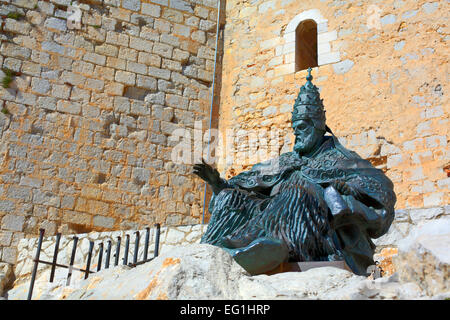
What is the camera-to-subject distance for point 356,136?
8266 mm

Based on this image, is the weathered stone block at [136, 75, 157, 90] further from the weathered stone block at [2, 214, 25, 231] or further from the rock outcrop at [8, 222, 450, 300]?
the rock outcrop at [8, 222, 450, 300]

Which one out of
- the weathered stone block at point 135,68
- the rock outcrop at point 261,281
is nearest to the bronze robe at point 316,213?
the rock outcrop at point 261,281

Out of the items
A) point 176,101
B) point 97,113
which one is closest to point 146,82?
point 176,101

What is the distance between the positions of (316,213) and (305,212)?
0.07 m

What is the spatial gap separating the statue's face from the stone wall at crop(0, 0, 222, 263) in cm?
451

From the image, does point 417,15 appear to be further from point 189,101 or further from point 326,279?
point 326,279

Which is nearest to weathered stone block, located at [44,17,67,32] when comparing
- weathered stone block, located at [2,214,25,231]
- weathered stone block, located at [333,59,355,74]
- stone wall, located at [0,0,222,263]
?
stone wall, located at [0,0,222,263]

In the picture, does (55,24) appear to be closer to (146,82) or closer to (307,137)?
(146,82)

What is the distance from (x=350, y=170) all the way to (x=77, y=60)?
583cm

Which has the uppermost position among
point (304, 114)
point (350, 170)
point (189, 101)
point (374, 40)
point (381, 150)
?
point (374, 40)

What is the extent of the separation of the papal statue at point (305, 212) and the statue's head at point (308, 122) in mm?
38

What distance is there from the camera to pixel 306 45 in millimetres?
9625

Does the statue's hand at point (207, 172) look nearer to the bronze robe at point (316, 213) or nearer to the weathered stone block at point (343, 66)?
the bronze robe at point (316, 213)

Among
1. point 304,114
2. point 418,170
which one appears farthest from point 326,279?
point 418,170
